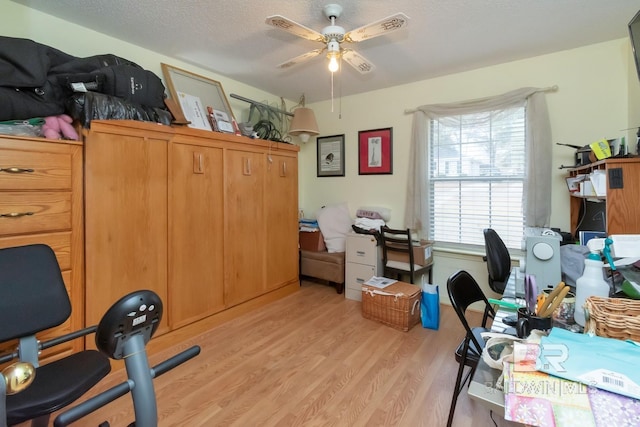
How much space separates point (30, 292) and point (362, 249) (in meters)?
2.72

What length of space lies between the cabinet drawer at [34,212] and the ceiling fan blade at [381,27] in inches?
81.5

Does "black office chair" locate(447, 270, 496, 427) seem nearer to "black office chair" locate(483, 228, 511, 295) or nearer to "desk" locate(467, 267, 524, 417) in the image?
"desk" locate(467, 267, 524, 417)

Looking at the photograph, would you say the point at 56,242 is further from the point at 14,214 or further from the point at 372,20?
the point at 372,20

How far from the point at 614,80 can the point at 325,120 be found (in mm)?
2911

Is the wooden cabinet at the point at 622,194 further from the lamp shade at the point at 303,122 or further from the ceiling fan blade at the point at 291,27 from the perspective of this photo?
the lamp shade at the point at 303,122

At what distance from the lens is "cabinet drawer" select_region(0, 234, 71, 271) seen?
5.61 feet

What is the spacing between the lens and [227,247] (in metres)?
2.89

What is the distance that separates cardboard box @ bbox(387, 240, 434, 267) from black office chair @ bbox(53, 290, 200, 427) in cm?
265

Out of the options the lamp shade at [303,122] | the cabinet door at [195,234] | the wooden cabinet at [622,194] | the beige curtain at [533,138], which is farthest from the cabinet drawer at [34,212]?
the beige curtain at [533,138]

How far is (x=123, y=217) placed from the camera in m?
2.17

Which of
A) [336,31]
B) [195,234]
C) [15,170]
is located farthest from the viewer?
[195,234]

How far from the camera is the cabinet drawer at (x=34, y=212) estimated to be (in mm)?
1684

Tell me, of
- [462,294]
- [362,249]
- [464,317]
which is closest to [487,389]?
[464,317]

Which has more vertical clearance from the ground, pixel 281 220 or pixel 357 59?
pixel 357 59
